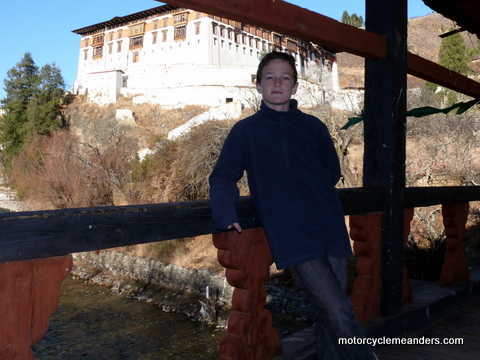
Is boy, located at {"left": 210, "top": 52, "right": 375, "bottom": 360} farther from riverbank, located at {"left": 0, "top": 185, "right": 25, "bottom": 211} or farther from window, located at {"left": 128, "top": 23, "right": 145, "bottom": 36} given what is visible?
window, located at {"left": 128, "top": 23, "right": 145, "bottom": 36}

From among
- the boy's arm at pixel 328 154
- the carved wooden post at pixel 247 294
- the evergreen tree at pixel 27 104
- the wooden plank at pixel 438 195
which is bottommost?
the carved wooden post at pixel 247 294

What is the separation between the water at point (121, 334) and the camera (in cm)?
1302

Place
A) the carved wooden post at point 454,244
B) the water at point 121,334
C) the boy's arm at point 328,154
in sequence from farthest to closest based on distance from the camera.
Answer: the water at point 121,334
the carved wooden post at point 454,244
the boy's arm at point 328,154

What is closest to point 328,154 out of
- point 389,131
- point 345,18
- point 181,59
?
point 389,131

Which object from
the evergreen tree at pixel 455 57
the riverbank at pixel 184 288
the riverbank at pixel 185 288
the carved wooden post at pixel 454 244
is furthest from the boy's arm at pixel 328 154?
the evergreen tree at pixel 455 57

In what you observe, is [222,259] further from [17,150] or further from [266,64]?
[17,150]

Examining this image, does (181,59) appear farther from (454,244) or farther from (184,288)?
(454,244)

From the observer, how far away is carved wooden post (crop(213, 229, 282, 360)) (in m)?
1.89

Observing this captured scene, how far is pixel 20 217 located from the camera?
1.22m

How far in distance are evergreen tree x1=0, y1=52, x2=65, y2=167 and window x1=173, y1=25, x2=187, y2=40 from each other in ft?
43.5

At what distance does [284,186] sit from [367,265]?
116cm

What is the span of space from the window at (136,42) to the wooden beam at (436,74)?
5346cm

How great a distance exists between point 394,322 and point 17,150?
150 feet

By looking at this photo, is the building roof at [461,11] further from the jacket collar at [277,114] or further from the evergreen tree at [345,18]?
the evergreen tree at [345,18]
